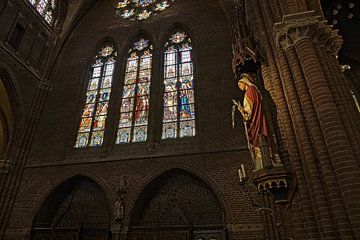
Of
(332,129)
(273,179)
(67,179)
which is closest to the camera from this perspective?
(332,129)

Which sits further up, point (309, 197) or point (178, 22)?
point (178, 22)

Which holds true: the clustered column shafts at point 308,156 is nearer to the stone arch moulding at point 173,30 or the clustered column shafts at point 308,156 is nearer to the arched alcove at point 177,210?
the arched alcove at point 177,210

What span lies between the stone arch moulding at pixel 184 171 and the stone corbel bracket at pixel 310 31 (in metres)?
4.79

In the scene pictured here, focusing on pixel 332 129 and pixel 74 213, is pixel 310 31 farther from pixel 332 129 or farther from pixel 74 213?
pixel 74 213

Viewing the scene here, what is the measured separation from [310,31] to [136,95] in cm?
761

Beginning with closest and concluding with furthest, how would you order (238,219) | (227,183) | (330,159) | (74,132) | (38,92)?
(330,159)
(238,219)
(227,183)
(74,132)
(38,92)

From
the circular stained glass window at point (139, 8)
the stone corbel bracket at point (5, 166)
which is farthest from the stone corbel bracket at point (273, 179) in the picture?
the circular stained glass window at point (139, 8)

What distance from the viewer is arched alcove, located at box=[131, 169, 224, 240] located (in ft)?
27.8

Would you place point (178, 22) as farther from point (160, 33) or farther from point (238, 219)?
point (238, 219)

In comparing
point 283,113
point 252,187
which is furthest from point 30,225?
point 283,113

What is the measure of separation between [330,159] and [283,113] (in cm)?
145

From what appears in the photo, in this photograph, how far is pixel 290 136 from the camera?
5.10 meters

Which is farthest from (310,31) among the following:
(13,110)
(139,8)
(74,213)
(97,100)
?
(13,110)

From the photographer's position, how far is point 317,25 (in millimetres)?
5312
